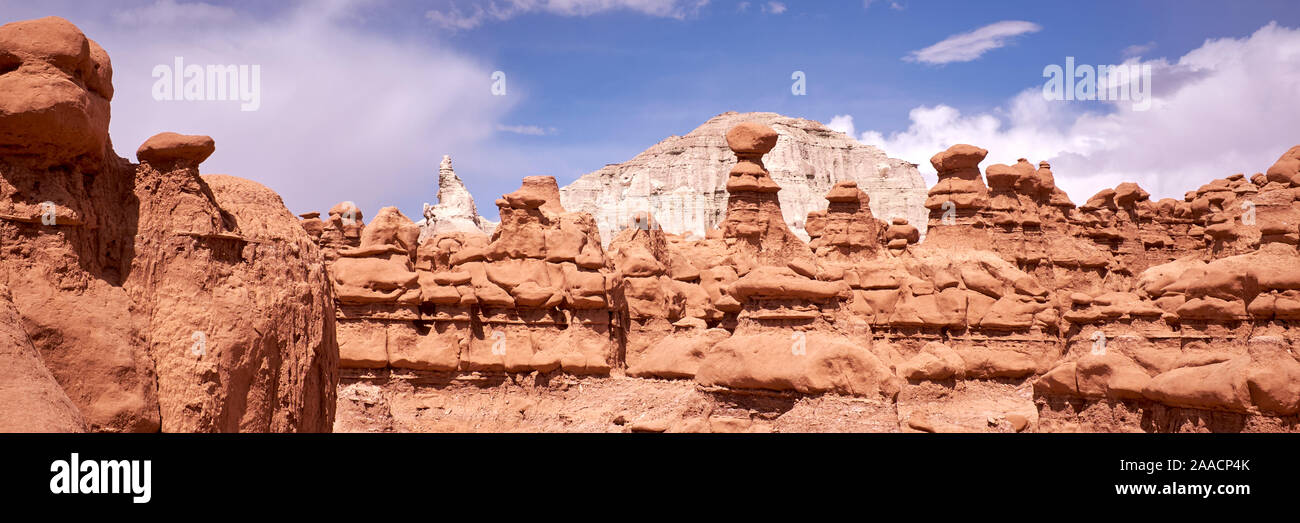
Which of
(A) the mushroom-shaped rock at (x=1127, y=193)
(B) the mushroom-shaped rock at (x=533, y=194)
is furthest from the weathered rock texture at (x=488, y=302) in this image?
(A) the mushroom-shaped rock at (x=1127, y=193)

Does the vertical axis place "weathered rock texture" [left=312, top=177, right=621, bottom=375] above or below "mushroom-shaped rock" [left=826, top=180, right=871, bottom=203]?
below

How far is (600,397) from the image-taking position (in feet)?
68.4

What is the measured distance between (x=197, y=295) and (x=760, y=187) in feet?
75.3

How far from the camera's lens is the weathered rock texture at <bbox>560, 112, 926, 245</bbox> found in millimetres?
98000

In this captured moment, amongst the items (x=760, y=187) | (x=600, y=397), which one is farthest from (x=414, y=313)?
(x=760, y=187)

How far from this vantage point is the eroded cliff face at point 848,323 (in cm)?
1266

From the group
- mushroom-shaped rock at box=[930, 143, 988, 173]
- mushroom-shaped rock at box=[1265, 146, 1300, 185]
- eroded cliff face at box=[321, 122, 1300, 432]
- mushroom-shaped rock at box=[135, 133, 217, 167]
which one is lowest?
eroded cliff face at box=[321, 122, 1300, 432]

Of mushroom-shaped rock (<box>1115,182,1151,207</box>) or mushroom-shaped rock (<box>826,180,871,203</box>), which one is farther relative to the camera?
mushroom-shaped rock (<box>1115,182,1151,207</box>)

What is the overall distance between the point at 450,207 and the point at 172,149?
62992 mm

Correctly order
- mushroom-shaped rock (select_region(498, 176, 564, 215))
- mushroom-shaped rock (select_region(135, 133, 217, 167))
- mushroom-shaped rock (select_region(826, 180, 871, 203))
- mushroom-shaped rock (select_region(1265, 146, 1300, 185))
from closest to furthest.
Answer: mushroom-shaped rock (select_region(135, 133, 217, 167)) < mushroom-shaped rock (select_region(498, 176, 564, 215)) < mushroom-shaped rock (select_region(1265, 146, 1300, 185)) < mushroom-shaped rock (select_region(826, 180, 871, 203))

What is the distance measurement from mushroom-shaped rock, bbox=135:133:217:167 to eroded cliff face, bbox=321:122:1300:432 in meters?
6.76

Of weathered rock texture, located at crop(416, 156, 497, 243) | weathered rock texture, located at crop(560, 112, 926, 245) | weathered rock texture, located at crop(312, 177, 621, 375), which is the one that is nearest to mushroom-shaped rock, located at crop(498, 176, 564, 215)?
weathered rock texture, located at crop(312, 177, 621, 375)

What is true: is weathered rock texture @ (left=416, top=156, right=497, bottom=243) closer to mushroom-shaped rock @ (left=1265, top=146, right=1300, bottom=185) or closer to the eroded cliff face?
the eroded cliff face
